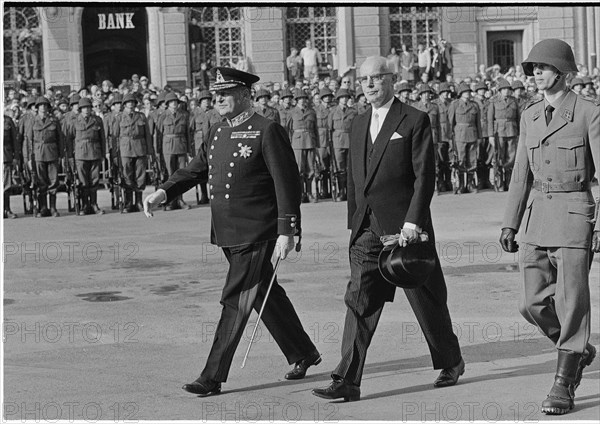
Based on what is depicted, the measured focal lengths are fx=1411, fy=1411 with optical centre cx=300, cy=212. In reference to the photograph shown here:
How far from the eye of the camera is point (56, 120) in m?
19.3

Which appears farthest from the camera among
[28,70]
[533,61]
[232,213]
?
[28,70]

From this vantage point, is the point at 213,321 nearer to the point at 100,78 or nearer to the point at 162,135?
the point at 162,135

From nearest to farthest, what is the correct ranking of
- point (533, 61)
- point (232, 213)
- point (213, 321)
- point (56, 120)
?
1. point (533, 61)
2. point (232, 213)
3. point (213, 321)
4. point (56, 120)

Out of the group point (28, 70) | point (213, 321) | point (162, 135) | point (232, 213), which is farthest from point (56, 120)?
point (28, 70)

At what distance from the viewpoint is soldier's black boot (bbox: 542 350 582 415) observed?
6781 millimetres

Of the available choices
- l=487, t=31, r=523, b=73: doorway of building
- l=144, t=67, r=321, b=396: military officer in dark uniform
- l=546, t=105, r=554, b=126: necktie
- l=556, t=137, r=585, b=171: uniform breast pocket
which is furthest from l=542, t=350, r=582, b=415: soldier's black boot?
l=487, t=31, r=523, b=73: doorway of building

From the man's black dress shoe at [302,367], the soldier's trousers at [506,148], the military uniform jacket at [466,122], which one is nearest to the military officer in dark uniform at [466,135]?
the military uniform jacket at [466,122]

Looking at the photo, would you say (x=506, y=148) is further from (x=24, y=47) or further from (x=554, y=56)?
(x=24, y=47)

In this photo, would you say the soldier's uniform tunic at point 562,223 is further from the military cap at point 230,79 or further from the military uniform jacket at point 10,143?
the military uniform jacket at point 10,143

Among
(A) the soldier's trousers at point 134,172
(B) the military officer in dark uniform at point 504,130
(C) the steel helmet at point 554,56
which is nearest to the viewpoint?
(C) the steel helmet at point 554,56

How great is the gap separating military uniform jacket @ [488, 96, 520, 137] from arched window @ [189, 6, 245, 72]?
1568 centimetres

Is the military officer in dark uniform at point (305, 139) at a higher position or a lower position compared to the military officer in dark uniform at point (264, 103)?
lower

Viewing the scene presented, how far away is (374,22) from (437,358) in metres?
29.7

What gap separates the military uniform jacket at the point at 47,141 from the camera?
1897 cm
